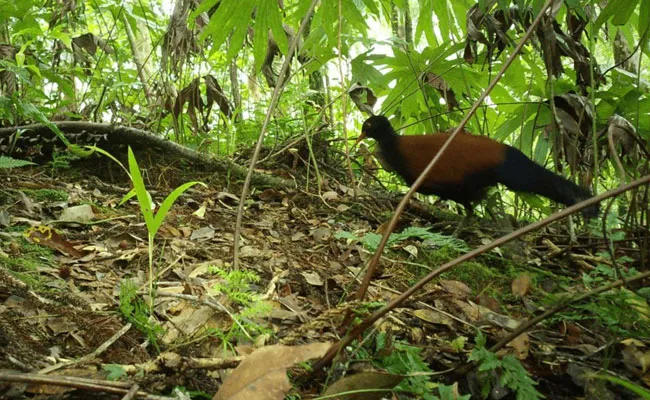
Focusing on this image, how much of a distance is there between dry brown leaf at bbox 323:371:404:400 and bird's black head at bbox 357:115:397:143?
2078 mm

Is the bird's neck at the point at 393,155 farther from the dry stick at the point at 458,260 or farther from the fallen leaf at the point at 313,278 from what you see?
the dry stick at the point at 458,260

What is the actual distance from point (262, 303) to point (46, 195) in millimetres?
1578

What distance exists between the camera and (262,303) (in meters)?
1.23

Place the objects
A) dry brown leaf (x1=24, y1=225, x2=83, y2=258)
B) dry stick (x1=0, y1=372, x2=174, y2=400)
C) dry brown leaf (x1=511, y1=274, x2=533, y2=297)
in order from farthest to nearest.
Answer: dry brown leaf (x1=511, y1=274, x2=533, y2=297), dry brown leaf (x1=24, y1=225, x2=83, y2=258), dry stick (x1=0, y1=372, x2=174, y2=400)

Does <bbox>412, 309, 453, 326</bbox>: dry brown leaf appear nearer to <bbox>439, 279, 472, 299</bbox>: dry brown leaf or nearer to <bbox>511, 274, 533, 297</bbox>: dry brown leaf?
<bbox>439, 279, 472, 299</bbox>: dry brown leaf

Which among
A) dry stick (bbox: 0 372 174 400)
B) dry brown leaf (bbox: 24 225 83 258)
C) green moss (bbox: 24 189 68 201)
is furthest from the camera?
green moss (bbox: 24 189 68 201)

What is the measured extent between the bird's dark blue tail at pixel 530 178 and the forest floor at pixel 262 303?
0.82ft

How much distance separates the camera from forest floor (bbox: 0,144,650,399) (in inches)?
42.8

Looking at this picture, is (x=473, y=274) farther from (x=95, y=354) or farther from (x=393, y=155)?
(x=95, y=354)

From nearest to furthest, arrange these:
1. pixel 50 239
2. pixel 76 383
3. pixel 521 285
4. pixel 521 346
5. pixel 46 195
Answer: pixel 76 383 → pixel 521 346 → pixel 50 239 → pixel 521 285 → pixel 46 195

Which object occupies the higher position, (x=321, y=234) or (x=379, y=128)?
(x=379, y=128)

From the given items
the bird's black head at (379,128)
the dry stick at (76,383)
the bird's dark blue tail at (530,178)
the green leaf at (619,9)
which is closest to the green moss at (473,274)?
the bird's dark blue tail at (530,178)

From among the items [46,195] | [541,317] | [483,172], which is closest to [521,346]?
[541,317]

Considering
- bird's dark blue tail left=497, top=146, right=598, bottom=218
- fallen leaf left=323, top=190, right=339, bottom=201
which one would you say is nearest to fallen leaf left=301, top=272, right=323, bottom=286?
fallen leaf left=323, top=190, right=339, bottom=201
